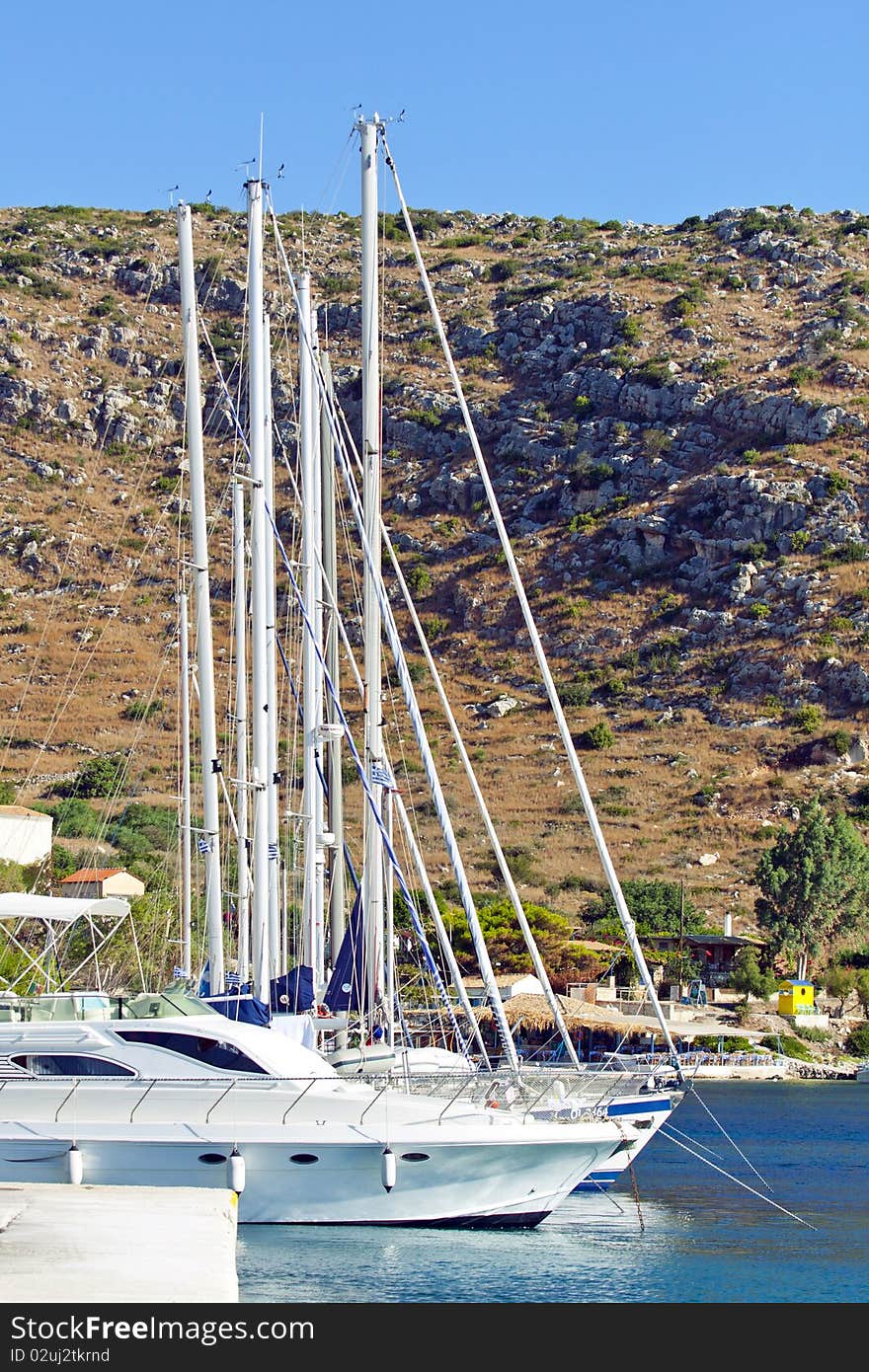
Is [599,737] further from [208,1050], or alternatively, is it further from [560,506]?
[208,1050]

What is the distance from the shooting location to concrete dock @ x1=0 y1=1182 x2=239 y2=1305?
1402 centimetres

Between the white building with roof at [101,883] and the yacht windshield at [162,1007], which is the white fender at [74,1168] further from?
the white building with roof at [101,883]

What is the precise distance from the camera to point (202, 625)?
29.1 m

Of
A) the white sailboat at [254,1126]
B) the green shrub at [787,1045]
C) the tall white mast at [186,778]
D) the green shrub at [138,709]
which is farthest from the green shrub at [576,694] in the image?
the white sailboat at [254,1126]

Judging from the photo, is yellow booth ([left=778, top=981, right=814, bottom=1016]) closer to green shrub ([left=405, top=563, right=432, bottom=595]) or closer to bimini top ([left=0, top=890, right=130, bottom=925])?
green shrub ([left=405, top=563, right=432, bottom=595])

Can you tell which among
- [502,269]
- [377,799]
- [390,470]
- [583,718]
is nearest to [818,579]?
[583,718]

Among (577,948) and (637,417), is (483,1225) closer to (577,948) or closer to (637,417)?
(577,948)

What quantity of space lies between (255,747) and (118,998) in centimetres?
503

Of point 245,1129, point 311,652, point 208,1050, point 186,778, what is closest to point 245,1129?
point 245,1129

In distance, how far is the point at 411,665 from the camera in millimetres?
110875

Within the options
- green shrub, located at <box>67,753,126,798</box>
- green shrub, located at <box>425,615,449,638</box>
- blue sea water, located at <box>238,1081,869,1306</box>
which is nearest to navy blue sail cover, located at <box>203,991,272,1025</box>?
blue sea water, located at <box>238,1081,869,1306</box>

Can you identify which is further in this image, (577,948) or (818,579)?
(818,579)

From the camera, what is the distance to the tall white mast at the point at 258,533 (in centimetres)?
2712

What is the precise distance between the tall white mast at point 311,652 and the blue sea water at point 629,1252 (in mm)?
6471
